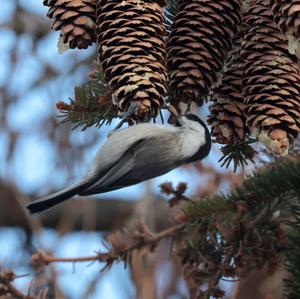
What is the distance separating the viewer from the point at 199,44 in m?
1.04

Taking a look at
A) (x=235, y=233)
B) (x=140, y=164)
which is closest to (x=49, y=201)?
(x=140, y=164)

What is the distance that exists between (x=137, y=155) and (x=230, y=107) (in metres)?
0.15

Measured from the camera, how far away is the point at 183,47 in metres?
1.04

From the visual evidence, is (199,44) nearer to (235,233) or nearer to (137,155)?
(137,155)

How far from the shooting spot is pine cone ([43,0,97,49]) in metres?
1.04

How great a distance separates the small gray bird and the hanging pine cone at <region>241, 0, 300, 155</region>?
0.07 m

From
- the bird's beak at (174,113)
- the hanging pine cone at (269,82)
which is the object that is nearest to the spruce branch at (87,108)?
the bird's beak at (174,113)

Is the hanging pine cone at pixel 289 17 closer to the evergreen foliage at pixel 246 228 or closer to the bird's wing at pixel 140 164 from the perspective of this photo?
the bird's wing at pixel 140 164

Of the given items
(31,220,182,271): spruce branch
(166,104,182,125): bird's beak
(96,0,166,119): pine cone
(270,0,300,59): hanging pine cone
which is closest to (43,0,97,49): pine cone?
(96,0,166,119): pine cone

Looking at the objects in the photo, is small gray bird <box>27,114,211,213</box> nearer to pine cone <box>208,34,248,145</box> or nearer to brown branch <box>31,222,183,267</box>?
pine cone <box>208,34,248,145</box>

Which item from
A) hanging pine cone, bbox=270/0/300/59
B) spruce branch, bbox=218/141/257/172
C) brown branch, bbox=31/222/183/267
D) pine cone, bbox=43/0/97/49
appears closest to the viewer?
hanging pine cone, bbox=270/0/300/59

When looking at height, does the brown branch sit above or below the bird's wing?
below

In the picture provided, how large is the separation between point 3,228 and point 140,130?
83.3 inches

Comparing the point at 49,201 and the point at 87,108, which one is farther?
the point at 87,108
